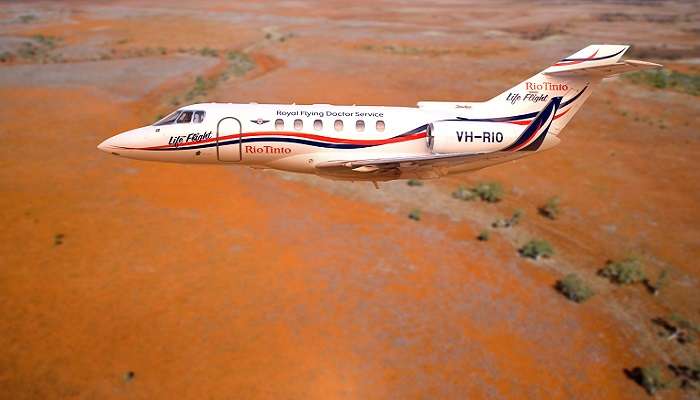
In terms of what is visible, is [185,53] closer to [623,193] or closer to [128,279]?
[128,279]

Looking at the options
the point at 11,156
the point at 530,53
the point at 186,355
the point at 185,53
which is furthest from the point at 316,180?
the point at 530,53

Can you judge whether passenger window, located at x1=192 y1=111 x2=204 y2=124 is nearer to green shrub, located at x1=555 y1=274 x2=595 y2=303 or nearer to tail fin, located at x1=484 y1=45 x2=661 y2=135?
tail fin, located at x1=484 y1=45 x2=661 y2=135

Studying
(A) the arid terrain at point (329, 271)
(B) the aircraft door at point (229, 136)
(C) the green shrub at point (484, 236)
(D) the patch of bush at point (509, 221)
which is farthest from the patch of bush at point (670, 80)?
(B) the aircraft door at point (229, 136)

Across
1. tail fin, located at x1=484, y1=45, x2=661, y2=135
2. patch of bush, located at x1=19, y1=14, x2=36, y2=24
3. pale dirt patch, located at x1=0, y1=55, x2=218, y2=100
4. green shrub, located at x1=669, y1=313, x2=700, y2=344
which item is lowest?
green shrub, located at x1=669, y1=313, x2=700, y2=344

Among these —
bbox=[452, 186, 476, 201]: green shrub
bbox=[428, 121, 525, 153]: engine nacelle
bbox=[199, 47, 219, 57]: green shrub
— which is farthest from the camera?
bbox=[199, 47, 219, 57]: green shrub

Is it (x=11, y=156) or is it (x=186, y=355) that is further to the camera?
(x=11, y=156)

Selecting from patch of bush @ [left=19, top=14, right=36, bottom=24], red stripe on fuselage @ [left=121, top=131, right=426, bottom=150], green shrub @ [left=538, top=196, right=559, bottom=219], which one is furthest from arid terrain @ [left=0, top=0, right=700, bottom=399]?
patch of bush @ [left=19, top=14, right=36, bottom=24]

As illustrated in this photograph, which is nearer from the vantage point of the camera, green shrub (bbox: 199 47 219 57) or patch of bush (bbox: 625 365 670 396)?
patch of bush (bbox: 625 365 670 396)

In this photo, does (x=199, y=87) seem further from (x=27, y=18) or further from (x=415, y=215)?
(x=27, y=18)
